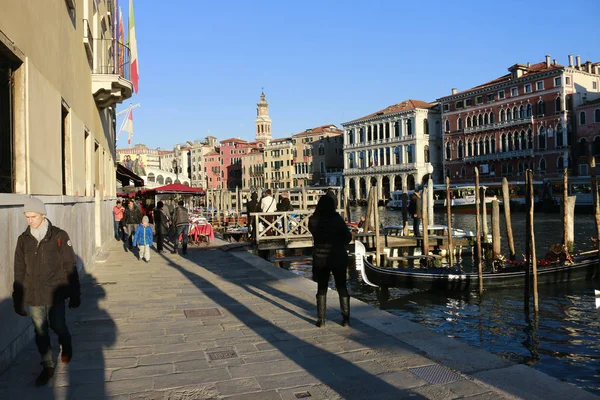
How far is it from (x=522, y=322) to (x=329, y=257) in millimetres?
4734

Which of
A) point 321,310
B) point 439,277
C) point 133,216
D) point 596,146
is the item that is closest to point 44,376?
point 321,310

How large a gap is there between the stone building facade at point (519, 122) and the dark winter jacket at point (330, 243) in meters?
45.5

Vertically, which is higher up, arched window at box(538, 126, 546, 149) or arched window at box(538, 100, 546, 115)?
arched window at box(538, 100, 546, 115)

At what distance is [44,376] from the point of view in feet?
13.0

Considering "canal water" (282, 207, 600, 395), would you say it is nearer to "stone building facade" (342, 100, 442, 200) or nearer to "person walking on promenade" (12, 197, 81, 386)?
"person walking on promenade" (12, 197, 81, 386)

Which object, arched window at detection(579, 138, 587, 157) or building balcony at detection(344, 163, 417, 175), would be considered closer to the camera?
arched window at detection(579, 138, 587, 157)

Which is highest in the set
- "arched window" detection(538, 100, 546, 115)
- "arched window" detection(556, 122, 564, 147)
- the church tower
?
the church tower

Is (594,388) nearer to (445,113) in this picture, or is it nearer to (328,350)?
(328,350)

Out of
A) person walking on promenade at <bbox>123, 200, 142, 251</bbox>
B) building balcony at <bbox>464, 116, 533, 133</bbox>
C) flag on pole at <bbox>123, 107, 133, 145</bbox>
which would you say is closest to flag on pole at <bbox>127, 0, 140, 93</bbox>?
person walking on promenade at <bbox>123, 200, 142, 251</bbox>

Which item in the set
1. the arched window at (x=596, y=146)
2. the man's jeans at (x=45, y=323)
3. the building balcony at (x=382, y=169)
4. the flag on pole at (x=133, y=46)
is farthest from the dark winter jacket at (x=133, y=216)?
the building balcony at (x=382, y=169)

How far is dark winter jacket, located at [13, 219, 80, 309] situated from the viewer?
387 cm

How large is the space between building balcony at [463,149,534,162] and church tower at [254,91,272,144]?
52647 millimetres

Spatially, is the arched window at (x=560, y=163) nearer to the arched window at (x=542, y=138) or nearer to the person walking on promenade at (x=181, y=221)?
the arched window at (x=542, y=138)

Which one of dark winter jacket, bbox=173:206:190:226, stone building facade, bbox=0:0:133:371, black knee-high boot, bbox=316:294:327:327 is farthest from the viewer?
dark winter jacket, bbox=173:206:190:226
